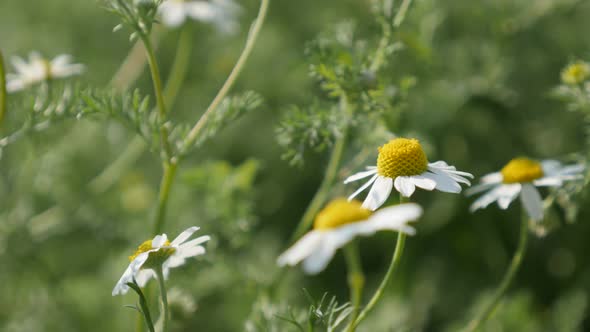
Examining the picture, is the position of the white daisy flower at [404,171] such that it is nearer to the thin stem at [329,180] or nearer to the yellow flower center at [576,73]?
the thin stem at [329,180]

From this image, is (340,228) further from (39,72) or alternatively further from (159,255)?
(39,72)

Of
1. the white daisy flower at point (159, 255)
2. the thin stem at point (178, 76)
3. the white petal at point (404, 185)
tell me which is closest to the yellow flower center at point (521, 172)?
the white petal at point (404, 185)

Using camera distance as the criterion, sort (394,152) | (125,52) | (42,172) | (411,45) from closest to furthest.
A: (394,152)
(411,45)
(42,172)
(125,52)

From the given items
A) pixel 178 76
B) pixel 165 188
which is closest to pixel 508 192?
pixel 165 188

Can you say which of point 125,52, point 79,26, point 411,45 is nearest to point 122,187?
point 125,52

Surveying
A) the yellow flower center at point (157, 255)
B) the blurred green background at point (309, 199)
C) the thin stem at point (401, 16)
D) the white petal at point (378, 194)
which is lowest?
the blurred green background at point (309, 199)

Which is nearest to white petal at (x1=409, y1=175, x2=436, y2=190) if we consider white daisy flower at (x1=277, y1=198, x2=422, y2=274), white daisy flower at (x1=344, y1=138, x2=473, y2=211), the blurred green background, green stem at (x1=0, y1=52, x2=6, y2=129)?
white daisy flower at (x1=344, y1=138, x2=473, y2=211)

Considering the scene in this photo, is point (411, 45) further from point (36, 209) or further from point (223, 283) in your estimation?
point (36, 209)
